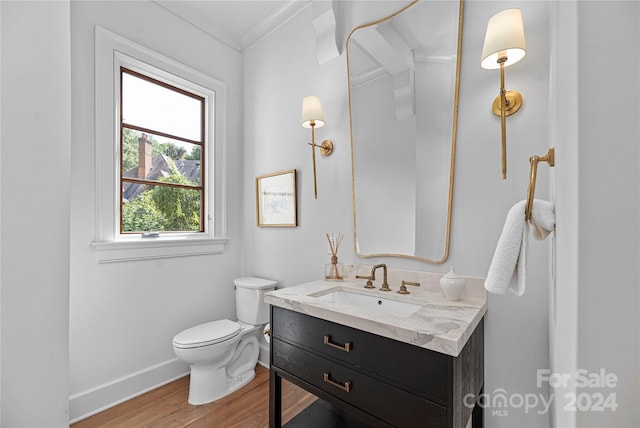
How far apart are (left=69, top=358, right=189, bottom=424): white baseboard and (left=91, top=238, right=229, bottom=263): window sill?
82 cm

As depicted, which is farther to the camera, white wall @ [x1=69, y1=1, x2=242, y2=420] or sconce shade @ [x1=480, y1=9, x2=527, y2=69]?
white wall @ [x1=69, y1=1, x2=242, y2=420]

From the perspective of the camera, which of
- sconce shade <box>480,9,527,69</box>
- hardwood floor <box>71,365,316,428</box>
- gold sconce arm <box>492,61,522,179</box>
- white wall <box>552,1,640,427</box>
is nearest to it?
white wall <box>552,1,640,427</box>

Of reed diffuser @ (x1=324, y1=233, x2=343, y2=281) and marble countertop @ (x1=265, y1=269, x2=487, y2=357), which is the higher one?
reed diffuser @ (x1=324, y1=233, x2=343, y2=281)

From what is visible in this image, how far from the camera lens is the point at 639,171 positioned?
1.04ft

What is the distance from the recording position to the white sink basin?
141 centimetres

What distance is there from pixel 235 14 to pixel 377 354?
8.74ft

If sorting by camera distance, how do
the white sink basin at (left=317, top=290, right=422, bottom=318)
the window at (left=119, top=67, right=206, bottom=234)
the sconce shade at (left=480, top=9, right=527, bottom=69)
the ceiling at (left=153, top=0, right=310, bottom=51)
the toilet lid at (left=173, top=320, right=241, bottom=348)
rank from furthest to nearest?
the ceiling at (left=153, top=0, right=310, bottom=51) < the window at (left=119, top=67, right=206, bottom=234) < the toilet lid at (left=173, top=320, right=241, bottom=348) < the white sink basin at (left=317, top=290, right=422, bottom=318) < the sconce shade at (left=480, top=9, right=527, bottom=69)

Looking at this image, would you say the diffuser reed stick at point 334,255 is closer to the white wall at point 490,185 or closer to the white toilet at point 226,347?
the white wall at point 490,185

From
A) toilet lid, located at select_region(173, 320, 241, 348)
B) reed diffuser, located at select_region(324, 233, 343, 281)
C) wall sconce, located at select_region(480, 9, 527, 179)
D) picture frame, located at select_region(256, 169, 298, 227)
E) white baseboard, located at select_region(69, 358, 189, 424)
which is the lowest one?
white baseboard, located at select_region(69, 358, 189, 424)

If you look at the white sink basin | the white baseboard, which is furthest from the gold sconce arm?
the white baseboard

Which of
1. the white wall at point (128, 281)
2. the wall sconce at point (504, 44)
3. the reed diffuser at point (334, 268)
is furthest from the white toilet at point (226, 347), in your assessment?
the wall sconce at point (504, 44)

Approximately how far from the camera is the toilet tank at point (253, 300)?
7.52ft

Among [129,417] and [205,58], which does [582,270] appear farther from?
[205,58]

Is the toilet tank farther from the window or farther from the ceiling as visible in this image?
the ceiling
